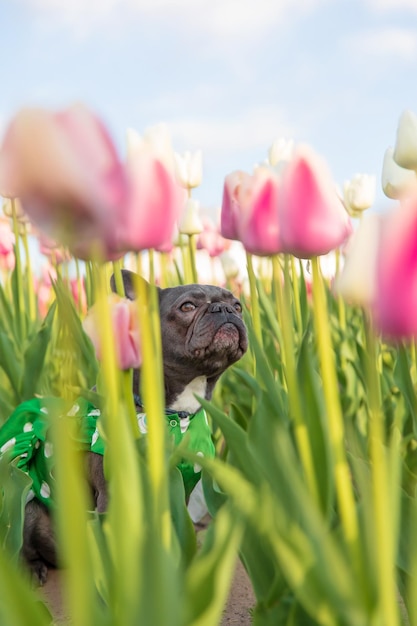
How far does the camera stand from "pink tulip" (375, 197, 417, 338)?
93 cm

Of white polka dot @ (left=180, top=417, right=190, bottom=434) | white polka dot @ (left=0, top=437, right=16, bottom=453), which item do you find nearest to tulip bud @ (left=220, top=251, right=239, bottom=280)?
white polka dot @ (left=180, top=417, right=190, bottom=434)

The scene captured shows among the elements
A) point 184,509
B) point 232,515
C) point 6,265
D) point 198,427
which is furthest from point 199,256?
point 232,515

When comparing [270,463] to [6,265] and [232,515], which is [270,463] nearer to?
[232,515]

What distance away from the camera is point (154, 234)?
3.38 ft

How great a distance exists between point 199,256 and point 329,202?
4.40m

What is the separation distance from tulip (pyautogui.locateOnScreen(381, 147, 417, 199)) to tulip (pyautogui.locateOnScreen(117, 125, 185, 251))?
1.16 m

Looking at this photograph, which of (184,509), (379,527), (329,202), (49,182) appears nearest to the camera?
(49,182)

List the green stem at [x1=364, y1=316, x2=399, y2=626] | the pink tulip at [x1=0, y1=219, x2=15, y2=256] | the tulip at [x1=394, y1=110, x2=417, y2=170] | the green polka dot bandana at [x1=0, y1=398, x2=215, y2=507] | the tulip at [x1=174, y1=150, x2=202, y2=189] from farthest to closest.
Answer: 1. the pink tulip at [x1=0, y1=219, x2=15, y2=256]
2. the tulip at [x1=174, y1=150, x2=202, y2=189]
3. the green polka dot bandana at [x1=0, y1=398, x2=215, y2=507]
4. the tulip at [x1=394, y1=110, x2=417, y2=170]
5. the green stem at [x1=364, y1=316, x2=399, y2=626]

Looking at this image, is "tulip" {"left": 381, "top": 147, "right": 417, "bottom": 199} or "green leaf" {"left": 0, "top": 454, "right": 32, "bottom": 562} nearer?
"green leaf" {"left": 0, "top": 454, "right": 32, "bottom": 562}

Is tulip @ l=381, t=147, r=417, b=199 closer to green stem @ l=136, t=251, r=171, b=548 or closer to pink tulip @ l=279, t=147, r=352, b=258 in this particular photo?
pink tulip @ l=279, t=147, r=352, b=258

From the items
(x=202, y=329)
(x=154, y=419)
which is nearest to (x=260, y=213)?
(x=154, y=419)

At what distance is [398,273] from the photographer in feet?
3.12

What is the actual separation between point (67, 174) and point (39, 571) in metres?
2.26

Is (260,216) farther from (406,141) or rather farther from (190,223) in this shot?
(190,223)
